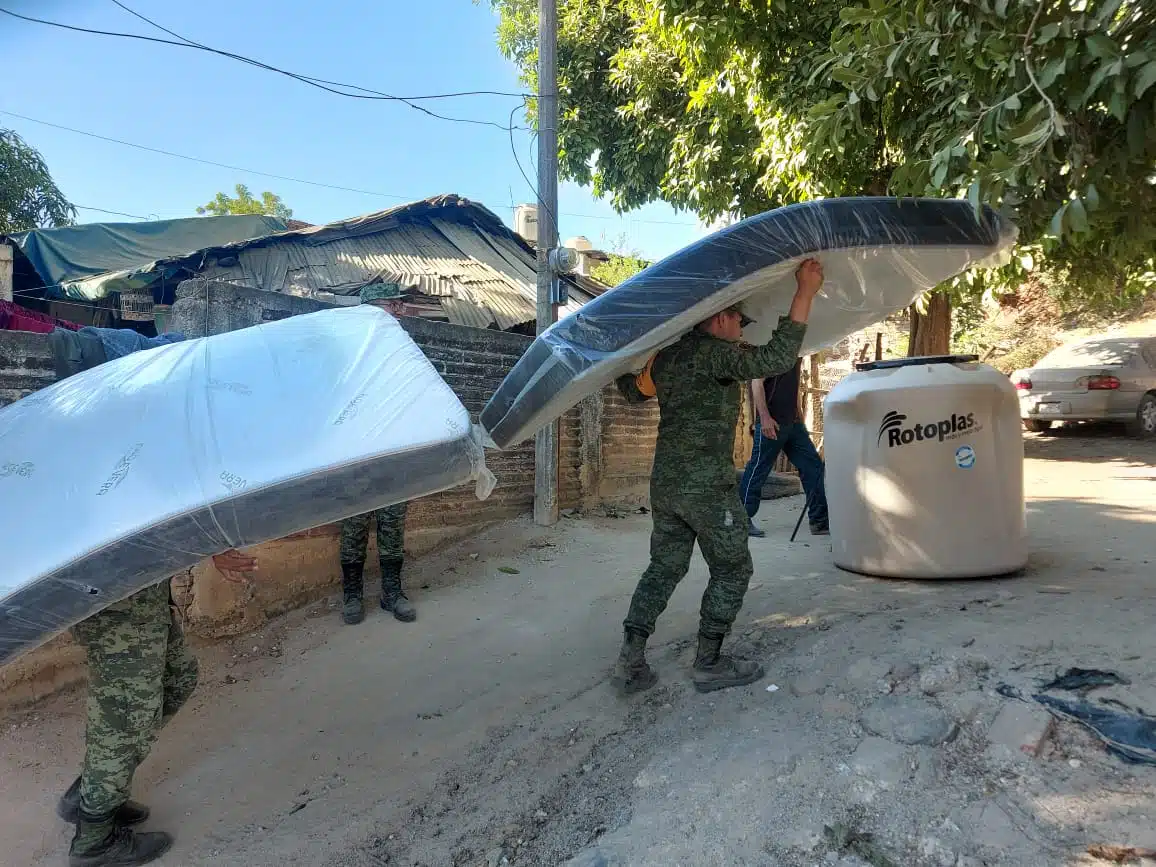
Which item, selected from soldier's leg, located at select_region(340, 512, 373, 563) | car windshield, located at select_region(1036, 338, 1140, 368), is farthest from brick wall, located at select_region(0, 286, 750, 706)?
car windshield, located at select_region(1036, 338, 1140, 368)

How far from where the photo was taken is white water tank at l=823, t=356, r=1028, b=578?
9.97ft

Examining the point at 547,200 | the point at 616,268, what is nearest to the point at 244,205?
the point at 616,268

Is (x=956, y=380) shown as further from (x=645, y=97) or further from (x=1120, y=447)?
(x=1120, y=447)

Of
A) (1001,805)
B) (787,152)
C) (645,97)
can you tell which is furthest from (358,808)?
(645,97)

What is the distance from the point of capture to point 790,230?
2.19 meters

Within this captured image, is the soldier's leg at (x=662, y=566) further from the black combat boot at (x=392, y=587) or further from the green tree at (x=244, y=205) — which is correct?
the green tree at (x=244, y=205)

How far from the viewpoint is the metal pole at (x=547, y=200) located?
204 inches

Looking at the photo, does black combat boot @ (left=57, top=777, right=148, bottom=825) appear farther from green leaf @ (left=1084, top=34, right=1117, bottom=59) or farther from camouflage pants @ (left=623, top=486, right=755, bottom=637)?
green leaf @ (left=1084, top=34, right=1117, bottom=59)

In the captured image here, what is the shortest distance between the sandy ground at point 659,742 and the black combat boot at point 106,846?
0.26 feet

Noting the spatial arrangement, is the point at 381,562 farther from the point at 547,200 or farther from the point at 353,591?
the point at 547,200

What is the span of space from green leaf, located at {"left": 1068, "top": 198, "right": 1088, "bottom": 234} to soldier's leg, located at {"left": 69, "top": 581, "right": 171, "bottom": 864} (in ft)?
8.74

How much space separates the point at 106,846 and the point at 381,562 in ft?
6.19

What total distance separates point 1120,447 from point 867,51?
8104mm

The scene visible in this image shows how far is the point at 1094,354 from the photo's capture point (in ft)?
29.7
